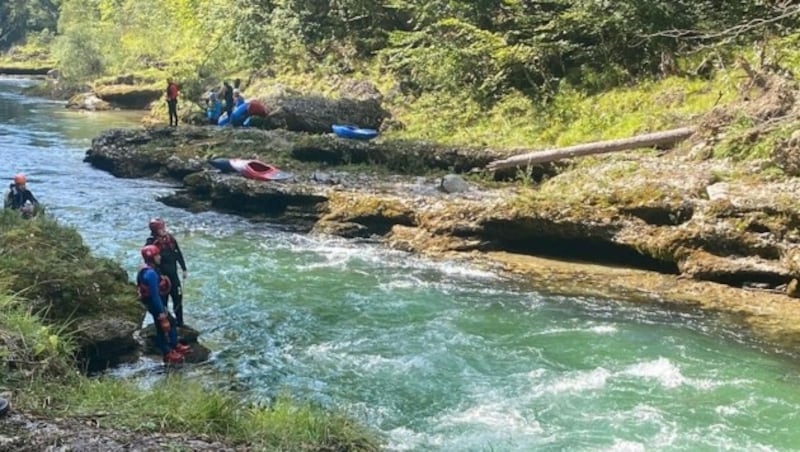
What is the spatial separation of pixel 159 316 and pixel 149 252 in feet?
2.81

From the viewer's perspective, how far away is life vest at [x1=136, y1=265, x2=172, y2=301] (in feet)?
33.0

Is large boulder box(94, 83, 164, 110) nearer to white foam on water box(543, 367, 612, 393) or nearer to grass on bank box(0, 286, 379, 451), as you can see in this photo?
grass on bank box(0, 286, 379, 451)

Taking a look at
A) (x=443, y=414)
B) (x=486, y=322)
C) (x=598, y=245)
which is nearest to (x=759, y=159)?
(x=598, y=245)

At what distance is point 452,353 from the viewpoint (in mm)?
10523

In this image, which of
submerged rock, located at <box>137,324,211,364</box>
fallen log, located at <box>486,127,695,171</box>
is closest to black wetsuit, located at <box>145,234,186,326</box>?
submerged rock, located at <box>137,324,211,364</box>

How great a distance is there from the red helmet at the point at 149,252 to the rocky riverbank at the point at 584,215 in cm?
623

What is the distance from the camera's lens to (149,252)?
1022 centimetres

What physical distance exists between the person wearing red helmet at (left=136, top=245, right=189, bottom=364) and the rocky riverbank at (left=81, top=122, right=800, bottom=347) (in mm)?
6086

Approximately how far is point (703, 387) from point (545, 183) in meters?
8.56

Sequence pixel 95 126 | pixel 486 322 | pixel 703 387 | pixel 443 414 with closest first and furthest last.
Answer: pixel 443 414
pixel 703 387
pixel 486 322
pixel 95 126

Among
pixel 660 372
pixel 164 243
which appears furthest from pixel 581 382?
pixel 164 243

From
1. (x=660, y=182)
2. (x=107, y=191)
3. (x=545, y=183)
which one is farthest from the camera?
(x=107, y=191)

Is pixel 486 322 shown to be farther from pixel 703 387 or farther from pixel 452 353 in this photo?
pixel 703 387

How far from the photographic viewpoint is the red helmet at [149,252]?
10.2 meters
